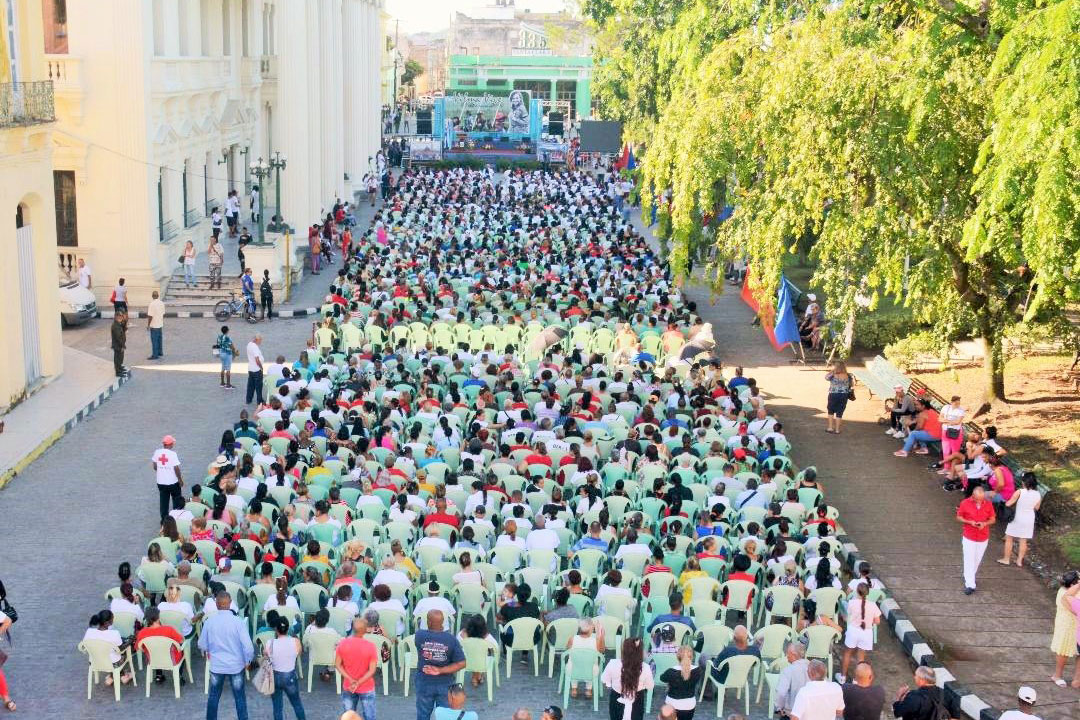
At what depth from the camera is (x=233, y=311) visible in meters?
30.2

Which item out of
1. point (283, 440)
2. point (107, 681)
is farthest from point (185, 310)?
point (107, 681)

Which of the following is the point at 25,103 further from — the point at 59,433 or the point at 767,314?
the point at 767,314

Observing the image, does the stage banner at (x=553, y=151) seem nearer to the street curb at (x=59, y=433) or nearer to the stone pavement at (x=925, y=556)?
the stone pavement at (x=925, y=556)

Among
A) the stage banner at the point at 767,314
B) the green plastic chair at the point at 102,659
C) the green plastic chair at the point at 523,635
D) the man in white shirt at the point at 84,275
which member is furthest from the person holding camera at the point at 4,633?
the man in white shirt at the point at 84,275

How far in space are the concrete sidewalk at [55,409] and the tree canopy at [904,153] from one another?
33.4 feet

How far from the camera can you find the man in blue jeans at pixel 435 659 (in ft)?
36.6

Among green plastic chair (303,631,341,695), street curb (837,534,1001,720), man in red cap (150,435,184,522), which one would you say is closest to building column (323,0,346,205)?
man in red cap (150,435,184,522)

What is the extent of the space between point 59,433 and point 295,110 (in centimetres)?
1974

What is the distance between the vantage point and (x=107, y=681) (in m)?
12.5

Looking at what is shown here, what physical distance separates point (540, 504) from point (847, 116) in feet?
24.0

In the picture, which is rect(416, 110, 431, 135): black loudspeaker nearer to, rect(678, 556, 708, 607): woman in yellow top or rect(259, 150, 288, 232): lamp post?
rect(259, 150, 288, 232): lamp post

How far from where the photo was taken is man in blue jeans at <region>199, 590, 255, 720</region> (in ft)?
37.9

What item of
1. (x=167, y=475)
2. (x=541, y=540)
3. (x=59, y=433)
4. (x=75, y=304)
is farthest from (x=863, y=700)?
(x=75, y=304)

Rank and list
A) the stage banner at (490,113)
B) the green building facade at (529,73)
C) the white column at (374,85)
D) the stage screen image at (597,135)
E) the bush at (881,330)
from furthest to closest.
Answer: the green building facade at (529,73)
the stage banner at (490,113)
the stage screen image at (597,135)
the white column at (374,85)
the bush at (881,330)
